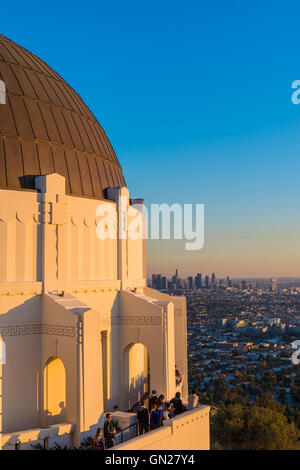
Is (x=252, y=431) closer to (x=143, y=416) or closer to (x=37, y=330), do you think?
(x=143, y=416)

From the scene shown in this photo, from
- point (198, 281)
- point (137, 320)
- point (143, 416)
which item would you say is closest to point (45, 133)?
point (137, 320)

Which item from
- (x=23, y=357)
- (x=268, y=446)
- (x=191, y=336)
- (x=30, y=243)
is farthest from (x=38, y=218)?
(x=191, y=336)

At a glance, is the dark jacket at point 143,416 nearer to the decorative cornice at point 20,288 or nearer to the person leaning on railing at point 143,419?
the person leaning on railing at point 143,419

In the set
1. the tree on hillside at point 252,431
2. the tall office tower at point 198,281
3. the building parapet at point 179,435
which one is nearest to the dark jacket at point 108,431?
the building parapet at point 179,435

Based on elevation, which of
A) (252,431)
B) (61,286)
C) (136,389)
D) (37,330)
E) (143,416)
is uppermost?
(61,286)

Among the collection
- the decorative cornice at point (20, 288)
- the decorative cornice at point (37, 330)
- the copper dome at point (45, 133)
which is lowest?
the decorative cornice at point (37, 330)
